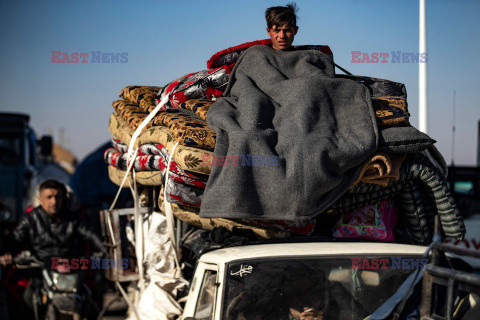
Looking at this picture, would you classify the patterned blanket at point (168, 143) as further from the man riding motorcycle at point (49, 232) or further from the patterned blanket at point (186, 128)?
the man riding motorcycle at point (49, 232)

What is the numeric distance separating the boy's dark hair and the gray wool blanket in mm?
491

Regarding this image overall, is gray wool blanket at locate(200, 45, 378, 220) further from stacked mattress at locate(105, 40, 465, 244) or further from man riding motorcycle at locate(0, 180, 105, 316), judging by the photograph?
man riding motorcycle at locate(0, 180, 105, 316)

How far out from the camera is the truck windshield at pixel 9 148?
11.5m

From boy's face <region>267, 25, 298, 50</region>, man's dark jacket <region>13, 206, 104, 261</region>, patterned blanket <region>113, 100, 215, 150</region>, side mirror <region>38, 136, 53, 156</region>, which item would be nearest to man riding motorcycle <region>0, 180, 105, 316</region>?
man's dark jacket <region>13, 206, 104, 261</region>

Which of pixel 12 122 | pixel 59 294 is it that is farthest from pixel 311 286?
pixel 12 122

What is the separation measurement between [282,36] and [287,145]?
1.10 metres

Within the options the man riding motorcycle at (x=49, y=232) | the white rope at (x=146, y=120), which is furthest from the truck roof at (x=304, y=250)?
the man riding motorcycle at (x=49, y=232)

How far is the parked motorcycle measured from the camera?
208 inches

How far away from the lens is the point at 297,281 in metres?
2.88

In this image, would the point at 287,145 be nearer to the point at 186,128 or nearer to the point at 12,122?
the point at 186,128

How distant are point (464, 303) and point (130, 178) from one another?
258 centimetres

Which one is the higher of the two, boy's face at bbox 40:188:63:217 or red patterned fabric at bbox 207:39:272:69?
red patterned fabric at bbox 207:39:272:69

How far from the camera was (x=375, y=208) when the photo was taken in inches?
146

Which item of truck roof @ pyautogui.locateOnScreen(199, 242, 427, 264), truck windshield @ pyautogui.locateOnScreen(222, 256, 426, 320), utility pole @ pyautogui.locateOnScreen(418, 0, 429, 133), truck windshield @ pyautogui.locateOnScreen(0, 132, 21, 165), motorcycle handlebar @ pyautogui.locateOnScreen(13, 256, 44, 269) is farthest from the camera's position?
truck windshield @ pyautogui.locateOnScreen(0, 132, 21, 165)
